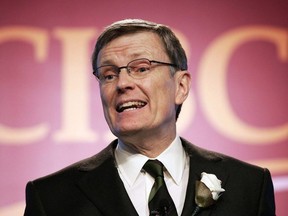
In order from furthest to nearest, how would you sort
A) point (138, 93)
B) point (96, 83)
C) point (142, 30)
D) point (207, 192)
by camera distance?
point (96, 83)
point (142, 30)
point (138, 93)
point (207, 192)

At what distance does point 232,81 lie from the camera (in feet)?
10.00

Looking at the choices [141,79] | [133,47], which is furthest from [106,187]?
[133,47]

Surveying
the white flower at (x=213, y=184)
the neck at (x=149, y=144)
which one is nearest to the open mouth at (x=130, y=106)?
the neck at (x=149, y=144)

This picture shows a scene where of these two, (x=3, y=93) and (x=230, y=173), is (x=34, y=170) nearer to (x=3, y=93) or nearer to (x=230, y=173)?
(x=3, y=93)

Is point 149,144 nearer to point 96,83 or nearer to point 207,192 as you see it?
point 207,192

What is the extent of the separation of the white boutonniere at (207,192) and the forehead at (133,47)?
0.51 metres

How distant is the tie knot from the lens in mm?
1944

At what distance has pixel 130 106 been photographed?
1938mm

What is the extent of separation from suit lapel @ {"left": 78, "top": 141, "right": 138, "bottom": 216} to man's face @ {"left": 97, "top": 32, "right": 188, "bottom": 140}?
13cm

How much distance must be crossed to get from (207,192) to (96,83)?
4.26 feet

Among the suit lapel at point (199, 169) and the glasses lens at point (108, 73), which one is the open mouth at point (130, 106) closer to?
the glasses lens at point (108, 73)

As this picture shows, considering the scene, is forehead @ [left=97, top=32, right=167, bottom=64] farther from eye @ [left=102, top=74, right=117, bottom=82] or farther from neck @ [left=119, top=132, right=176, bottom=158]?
neck @ [left=119, top=132, right=176, bottom=158]

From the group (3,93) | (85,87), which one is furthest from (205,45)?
(3,93)

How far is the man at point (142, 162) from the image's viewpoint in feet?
6.16
